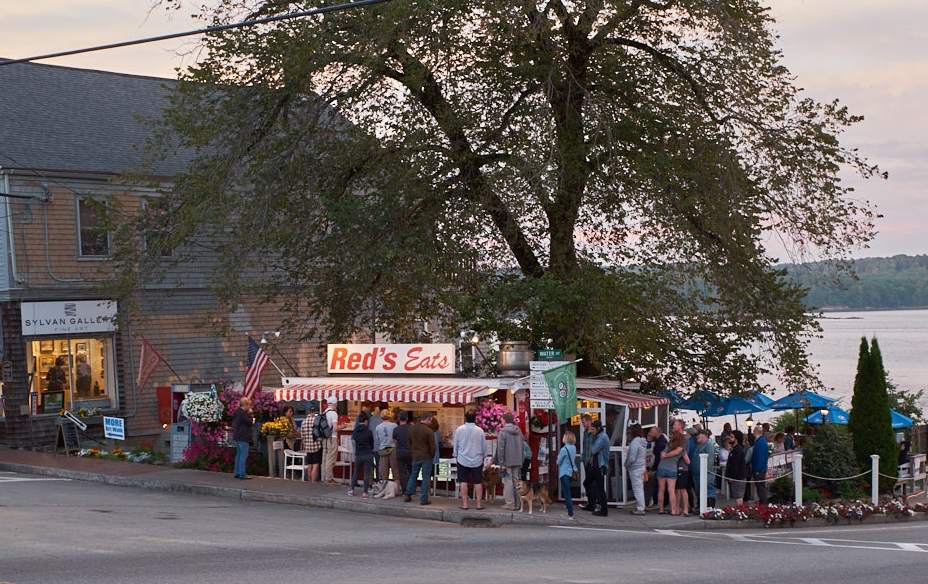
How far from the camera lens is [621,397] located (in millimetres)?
22031

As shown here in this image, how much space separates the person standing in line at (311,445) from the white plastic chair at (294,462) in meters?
0.19

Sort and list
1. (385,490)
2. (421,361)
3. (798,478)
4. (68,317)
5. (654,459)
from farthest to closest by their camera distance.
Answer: (68,317) → (421,361) → (798,478) → (654,459) → (385,490)

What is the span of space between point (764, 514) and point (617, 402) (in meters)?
3.38

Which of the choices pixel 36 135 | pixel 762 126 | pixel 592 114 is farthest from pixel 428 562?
pixel 36 135

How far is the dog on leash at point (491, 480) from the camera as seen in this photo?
20219 millimetres

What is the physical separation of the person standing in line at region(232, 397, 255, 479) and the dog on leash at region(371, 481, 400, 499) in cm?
339

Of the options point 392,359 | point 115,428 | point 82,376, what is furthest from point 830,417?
point 82,376

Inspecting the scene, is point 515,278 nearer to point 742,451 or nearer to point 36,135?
point 742,451

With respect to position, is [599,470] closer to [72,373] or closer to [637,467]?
[637,467]

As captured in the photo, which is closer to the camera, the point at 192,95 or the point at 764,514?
the point at 764,514

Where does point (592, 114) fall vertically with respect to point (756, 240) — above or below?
above

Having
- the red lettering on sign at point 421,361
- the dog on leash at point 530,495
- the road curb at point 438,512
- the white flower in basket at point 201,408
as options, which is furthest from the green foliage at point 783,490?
the white flower in basket at point 201,408

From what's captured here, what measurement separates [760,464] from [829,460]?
3.16 meters

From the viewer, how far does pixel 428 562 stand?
1361 cm
